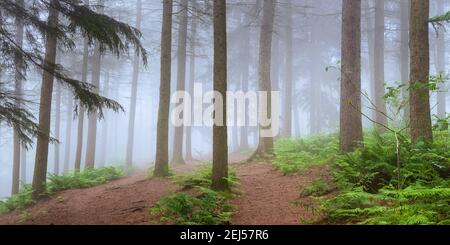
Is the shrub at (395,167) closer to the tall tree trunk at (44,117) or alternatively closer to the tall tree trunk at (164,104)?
the tall tree trunk at (164,104)

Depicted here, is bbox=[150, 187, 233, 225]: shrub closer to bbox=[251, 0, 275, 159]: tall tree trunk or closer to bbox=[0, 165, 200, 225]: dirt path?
bbox=[0, 165, 200, 225]: dirt path

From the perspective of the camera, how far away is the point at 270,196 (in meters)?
9.34

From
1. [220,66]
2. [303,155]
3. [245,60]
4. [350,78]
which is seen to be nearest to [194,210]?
[220,66]

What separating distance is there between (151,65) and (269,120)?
33.0m

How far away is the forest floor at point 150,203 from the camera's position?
773 centimetres

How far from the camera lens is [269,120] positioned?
16547 mm

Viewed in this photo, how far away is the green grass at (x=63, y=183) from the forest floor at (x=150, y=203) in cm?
55

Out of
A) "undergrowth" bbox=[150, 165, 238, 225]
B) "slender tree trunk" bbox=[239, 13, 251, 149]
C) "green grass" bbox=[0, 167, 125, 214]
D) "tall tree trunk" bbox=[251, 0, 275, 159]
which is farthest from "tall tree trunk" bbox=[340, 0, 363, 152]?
"slender tree trunk" bbox=[239, 13, 251, 149]

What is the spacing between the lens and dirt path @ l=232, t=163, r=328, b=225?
7215 mm

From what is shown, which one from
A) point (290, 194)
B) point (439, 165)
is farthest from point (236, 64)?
point (439, 165)

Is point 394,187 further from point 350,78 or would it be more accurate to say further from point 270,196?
point 350,78

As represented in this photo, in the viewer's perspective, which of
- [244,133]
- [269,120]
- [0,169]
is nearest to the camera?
[269,120]
